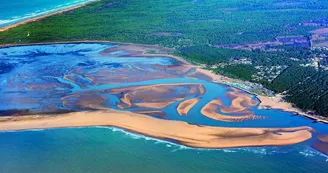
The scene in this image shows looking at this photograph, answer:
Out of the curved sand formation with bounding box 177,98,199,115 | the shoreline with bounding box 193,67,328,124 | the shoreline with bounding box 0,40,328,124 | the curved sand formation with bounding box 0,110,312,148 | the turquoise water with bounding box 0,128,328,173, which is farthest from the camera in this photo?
the curved sand formation with bounding box 177,98,199,115

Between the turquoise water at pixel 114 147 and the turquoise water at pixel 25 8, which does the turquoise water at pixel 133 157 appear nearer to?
the turquoise water at pixel 114 147

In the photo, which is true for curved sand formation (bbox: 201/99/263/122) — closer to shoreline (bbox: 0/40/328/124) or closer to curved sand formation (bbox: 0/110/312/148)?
curved sand formation (bbox: 0/110/312/148)

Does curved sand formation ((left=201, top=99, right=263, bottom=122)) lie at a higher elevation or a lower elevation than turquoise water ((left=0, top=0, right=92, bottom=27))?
lower

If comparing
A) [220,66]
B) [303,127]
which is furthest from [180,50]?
[303,127]

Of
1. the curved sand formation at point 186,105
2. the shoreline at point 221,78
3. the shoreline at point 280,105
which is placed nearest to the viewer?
the shoreline at point 280,105

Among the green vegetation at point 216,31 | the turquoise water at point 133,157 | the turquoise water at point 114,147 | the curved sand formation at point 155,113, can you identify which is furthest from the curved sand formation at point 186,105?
the green vegetation at point 216,31

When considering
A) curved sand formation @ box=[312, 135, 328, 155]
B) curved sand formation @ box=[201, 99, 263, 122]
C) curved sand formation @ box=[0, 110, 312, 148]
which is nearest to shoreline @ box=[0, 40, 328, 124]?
curved sand formation @ box=[201, 99, 263, 122]
